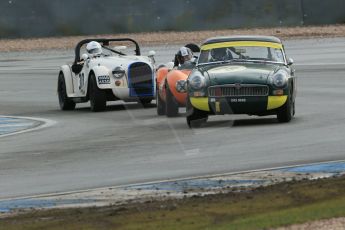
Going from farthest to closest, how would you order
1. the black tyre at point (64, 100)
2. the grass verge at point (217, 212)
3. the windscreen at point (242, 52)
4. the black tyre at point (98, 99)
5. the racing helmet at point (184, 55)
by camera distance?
1. the black tyre at point (64, 100)
2. the black tyre at point (98, 99)
3. the racing helmet at point (184, 55)
4. the windscreen at point (242, 52)
5. the grass verge at point (217, 212)

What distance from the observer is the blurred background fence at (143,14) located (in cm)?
3984

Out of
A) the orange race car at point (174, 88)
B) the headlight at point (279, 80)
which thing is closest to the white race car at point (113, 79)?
the orange race car at point (174, 88)

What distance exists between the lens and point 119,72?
2167cm

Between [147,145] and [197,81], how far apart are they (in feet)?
7.22

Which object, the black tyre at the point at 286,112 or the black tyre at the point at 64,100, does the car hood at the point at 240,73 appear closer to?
the black tyre at the point at 286,112

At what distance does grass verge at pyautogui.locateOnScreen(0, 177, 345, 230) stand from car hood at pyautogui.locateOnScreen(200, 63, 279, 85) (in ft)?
21.0

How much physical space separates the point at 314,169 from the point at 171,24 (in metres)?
29.8

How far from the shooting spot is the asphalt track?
40.3ft

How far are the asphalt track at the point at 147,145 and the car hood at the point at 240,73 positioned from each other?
0.62m

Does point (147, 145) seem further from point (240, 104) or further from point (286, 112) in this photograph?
point (286, 112)

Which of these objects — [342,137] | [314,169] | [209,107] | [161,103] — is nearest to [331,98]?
[161,103]

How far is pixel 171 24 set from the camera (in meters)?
41.4

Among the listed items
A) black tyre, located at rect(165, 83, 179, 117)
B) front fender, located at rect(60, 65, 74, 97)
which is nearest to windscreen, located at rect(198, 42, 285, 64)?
black tyre, located at rect(165, 83, 179, 117)

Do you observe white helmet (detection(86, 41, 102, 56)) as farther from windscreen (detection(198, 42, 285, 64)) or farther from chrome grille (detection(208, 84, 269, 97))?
chrome grille (detection(208, 84, 269, 97))
